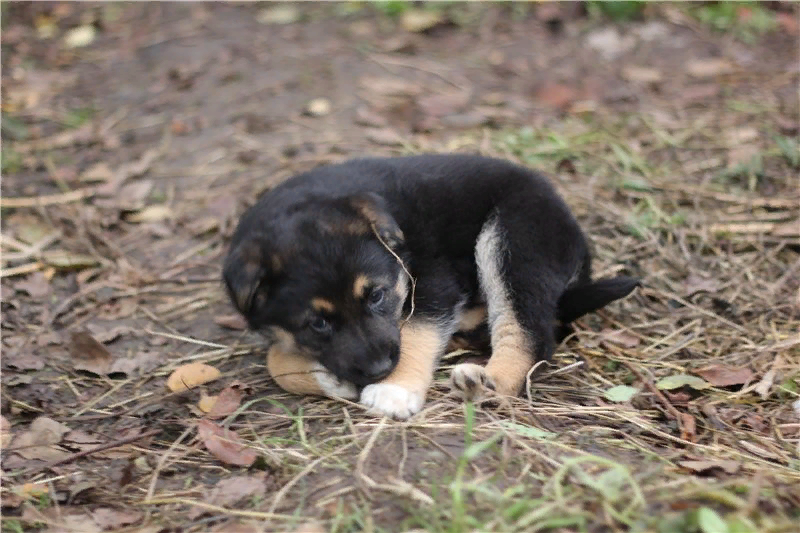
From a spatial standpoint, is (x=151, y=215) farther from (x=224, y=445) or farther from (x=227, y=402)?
(x=224, y=445)

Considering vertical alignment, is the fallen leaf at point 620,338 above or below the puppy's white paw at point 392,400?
below

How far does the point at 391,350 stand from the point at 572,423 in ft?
2.45

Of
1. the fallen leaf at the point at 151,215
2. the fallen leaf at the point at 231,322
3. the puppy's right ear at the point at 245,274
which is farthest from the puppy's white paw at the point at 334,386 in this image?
the fallen leaf at the point at 151,215

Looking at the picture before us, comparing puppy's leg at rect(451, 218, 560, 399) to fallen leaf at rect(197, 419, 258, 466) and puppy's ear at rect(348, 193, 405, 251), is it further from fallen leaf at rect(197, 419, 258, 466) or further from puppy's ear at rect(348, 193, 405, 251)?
fallen leaf at rect(197, 419, 258, 466)

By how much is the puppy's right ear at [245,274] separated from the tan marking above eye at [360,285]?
36 cm

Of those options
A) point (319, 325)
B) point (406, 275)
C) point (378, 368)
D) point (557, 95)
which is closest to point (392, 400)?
point (378, 368)

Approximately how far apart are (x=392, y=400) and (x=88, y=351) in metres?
1.57

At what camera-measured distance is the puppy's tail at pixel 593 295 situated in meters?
3.74

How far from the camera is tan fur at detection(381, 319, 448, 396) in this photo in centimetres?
346

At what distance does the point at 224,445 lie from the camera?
10.4ft

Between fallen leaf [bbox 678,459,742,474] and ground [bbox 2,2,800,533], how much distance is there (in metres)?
0.01

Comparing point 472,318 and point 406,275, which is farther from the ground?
point 406,275

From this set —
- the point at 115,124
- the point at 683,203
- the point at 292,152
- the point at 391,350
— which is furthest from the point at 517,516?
the point at 115,124

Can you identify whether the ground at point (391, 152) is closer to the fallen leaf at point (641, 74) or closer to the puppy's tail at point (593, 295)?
the fallen leaf at point (641, 74)
